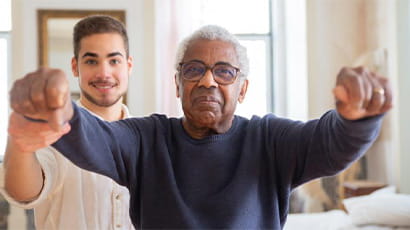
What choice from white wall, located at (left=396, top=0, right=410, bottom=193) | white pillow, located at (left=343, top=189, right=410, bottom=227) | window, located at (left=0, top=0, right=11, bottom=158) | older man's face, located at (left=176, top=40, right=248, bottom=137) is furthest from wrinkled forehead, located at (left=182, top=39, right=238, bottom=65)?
window, located at (left=0, top=0, right=11, bottom=158)

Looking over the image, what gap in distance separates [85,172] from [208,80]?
22.5 inches

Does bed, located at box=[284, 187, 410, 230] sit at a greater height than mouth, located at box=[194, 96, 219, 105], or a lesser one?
lesser

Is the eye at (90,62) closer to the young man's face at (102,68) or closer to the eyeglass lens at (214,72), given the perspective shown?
the young man's face at (102,68)

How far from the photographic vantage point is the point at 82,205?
58.1 inches

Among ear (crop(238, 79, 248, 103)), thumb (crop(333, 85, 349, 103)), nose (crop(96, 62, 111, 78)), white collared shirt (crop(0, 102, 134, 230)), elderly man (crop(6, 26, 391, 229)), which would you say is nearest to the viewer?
thumb (crop(333, 85, 349, 103))

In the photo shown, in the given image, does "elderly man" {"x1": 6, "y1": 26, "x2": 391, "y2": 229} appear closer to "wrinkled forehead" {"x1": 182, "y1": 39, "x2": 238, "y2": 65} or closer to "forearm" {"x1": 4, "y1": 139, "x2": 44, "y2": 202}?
"wrinkled forehead" {"x1": 182, "y1": 39, "x2": 238, "y2": 65}

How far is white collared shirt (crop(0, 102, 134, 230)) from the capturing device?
1.46 metres

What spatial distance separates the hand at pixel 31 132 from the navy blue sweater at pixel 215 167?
0.16 metres

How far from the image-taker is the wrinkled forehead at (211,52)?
46.5 inches

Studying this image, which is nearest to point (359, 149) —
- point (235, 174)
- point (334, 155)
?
point (334, 155)

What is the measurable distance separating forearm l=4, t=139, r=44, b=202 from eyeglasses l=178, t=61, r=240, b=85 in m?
0.40

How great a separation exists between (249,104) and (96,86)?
325 centimetres

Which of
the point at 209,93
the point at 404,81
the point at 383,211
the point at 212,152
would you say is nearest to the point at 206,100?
the point at 209,93

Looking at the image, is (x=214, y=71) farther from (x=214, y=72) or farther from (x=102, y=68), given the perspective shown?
(x=102, y=68)
